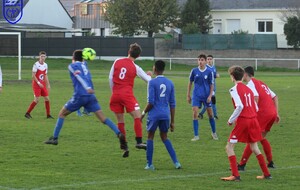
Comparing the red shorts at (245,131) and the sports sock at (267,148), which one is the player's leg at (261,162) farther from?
the sports sock at (267,148)

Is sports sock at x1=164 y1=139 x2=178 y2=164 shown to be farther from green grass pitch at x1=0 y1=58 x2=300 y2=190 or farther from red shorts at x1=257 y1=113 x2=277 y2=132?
red shorts at x1=257 y1=113 x2=277 y2=132

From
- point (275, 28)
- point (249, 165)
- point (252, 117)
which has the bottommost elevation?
point (249, 165)

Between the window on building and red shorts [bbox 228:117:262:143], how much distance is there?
6750 cm

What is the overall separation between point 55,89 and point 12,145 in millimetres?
21301

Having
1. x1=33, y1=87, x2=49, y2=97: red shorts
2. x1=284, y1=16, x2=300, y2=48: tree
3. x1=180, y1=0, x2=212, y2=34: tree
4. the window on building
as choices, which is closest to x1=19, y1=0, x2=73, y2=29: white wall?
x1=180, y1=0, x2=212, y2=34: tree

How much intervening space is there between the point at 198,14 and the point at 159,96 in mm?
63313

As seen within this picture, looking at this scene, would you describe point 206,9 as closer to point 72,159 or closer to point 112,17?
point 112,17

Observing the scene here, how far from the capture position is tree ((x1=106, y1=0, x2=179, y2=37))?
75125 mm

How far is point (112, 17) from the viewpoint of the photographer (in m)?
77.8

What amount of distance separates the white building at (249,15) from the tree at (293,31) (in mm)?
9279

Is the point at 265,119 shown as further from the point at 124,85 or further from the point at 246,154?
the point at 124,85

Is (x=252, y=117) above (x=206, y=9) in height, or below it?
below

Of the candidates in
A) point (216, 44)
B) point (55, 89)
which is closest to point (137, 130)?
point (55, 89)

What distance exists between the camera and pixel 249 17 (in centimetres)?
8075
